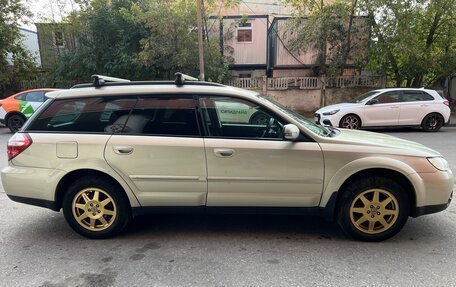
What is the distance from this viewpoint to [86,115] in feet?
11.6

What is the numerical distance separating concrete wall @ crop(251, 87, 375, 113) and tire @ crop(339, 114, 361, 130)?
222 inches

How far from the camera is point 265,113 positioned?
3.47 meters

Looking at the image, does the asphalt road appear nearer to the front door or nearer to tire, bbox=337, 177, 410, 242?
tire, bbox=337, 177, 410, 242

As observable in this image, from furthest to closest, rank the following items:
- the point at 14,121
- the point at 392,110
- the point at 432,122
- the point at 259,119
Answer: the point at 14,121, the point at 432,122, the point at 392,110, the point at 259,119

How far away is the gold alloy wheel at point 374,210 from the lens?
3334mm

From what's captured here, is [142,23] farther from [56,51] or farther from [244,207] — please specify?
[244,207]

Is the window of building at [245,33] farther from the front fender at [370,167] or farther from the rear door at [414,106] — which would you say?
the front fender at [370,167]

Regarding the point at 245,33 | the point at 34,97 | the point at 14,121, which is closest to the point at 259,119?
the point at 34,97

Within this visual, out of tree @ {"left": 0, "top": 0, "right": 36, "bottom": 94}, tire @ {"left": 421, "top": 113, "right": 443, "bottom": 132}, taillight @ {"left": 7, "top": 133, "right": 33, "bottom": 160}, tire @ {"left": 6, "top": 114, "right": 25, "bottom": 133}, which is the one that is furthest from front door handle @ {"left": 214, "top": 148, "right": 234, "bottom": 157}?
tree @ {"left": 0, "top": 0, "right": 36, "bottom": 94}

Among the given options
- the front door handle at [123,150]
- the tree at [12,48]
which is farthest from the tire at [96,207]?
the tree at [12,48]

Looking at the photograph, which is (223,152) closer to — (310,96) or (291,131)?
(291,131)

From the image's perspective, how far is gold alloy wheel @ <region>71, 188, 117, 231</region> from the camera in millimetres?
3494

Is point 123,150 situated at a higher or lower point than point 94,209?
higher

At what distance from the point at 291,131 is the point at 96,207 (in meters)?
2.16
